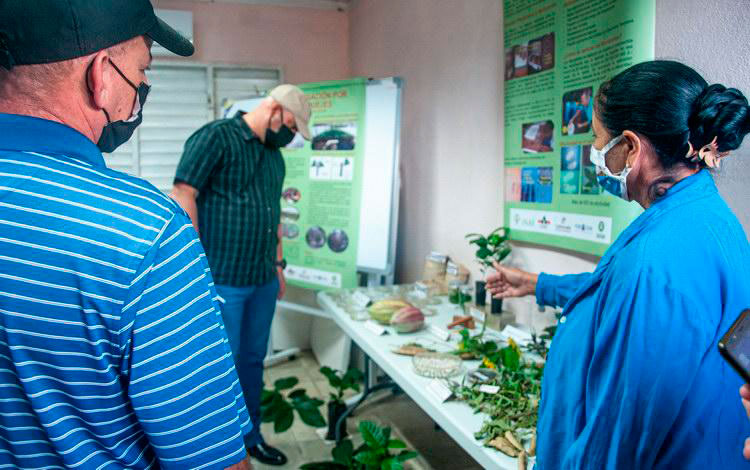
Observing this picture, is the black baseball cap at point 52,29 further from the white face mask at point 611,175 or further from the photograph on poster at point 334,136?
the photograph on poster at point 334,136

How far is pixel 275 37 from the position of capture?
13.7ft

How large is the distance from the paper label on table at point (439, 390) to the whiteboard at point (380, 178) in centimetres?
154

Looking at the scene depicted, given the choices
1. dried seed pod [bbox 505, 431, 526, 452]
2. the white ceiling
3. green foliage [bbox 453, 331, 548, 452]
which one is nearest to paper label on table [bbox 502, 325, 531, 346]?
green foliage [bbox 453, 331, 548, 452]

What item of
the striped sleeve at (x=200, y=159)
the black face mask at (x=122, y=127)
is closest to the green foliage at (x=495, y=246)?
the striped sleeve at (x=200, y=159)

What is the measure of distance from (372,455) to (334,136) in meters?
2.00

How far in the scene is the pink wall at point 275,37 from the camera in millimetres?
4023

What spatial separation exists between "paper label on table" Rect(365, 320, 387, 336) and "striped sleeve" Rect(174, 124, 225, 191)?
85 centimetres

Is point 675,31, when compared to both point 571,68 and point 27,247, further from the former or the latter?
point 27,247

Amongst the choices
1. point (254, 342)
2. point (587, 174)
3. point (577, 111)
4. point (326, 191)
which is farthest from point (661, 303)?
A: point (326, 191)

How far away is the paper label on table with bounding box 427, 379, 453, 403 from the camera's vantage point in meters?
1.45

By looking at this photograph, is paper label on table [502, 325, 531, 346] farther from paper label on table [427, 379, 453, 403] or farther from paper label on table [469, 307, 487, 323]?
paper label on table [427, 379, 453, 403]

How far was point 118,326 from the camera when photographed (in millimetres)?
630

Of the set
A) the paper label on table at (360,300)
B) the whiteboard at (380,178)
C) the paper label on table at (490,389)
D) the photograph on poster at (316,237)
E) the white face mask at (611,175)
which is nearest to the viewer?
the white face mask at (611,175)

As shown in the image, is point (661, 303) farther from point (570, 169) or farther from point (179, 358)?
point (570, 169)
